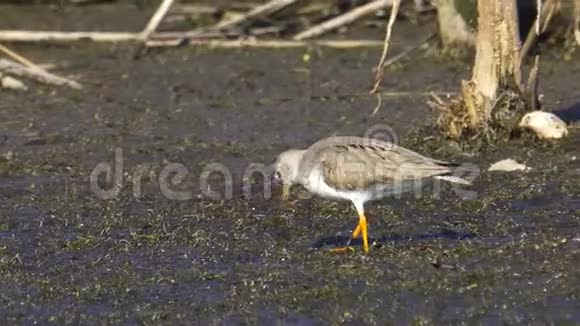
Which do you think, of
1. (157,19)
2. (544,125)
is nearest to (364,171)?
(544,125)

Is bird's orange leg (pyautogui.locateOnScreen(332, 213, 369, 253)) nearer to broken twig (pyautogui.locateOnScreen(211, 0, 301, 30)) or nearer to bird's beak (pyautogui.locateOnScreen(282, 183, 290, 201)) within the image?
bird's beak (pyautogui.locateOnScreen(282, 183, 290, 201))

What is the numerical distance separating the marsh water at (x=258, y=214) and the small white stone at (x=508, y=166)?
9 centimetres

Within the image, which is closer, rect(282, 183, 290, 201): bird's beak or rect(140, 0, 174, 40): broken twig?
rect(282, 183, 290, 201): bird's beak

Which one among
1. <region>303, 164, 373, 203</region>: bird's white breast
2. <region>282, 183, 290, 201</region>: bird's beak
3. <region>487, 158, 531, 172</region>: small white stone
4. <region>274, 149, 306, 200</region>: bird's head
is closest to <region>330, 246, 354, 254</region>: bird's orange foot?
<region>303, 164, 373, 203</region>: bird's white breast

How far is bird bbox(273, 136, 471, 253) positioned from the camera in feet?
23.6

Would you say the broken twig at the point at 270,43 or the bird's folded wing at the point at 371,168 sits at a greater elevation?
the broken twig at the point at 270,43

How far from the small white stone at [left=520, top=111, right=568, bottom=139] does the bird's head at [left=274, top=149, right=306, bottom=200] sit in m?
2.38

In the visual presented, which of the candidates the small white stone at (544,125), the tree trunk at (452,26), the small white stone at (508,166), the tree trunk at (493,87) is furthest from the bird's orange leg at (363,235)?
the tree trunk at (452,26)

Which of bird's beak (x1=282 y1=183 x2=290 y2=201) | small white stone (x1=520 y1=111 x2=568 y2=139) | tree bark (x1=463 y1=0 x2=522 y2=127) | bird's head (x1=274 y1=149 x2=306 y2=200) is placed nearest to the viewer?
bird's head (x1=274 y1=149 x2=306 y2=200)

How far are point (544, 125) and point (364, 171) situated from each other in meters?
2.63

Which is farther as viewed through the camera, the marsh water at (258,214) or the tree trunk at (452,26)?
the tree trunk at (452,26)

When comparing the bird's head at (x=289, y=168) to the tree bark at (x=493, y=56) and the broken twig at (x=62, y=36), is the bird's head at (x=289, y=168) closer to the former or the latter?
the tree bark at (x=493, y=56)

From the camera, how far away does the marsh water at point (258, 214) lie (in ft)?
21.6

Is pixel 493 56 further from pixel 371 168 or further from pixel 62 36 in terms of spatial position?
pixel 62 36
